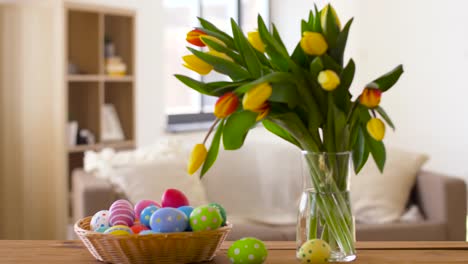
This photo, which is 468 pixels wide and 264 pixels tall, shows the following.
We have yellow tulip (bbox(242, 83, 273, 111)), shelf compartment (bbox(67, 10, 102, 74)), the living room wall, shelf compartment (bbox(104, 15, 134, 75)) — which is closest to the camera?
yellow tulip (bbox(242, 83, 273, 111))

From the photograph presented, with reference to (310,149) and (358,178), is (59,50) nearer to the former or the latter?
(358,178)

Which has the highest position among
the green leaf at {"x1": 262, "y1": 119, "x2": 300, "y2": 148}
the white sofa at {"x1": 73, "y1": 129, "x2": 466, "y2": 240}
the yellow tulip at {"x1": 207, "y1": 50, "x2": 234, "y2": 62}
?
the yellow tulip at {"x1": 207, "y1": 50, "x2": 234, "y2": 62}

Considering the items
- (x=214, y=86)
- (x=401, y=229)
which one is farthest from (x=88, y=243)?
(x=401, y=229)

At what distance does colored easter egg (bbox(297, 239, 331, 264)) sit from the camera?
4.52 feet

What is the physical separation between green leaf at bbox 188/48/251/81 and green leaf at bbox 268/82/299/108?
0.27ft

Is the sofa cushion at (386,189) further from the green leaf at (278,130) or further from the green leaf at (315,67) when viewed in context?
the green leaf at (315,67)

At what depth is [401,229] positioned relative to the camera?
12.2 ft

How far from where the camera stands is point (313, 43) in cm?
133

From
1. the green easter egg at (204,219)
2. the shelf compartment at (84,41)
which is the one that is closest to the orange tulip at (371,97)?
the green easter egg at (204,219)

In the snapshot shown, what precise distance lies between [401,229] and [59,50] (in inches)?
89.9

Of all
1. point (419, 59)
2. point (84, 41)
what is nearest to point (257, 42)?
point (84, 41)

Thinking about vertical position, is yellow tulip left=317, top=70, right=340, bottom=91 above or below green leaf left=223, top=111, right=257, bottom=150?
above

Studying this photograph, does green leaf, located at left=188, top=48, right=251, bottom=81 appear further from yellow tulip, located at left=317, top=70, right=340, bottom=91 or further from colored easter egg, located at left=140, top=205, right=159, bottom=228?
colored easter egg, located at left=140, top=205, right=159, bottom=228

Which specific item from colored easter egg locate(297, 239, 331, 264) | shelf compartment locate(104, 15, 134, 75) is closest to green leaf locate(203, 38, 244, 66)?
colored easter egg locate(297, 239, 331, 264)
